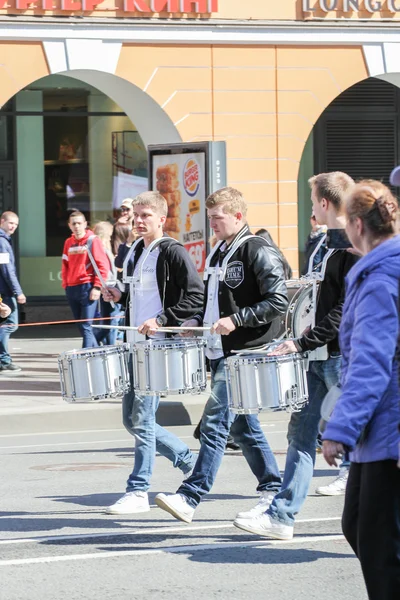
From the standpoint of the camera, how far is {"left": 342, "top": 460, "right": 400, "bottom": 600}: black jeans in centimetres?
428

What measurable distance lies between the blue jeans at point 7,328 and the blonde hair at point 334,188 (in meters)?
8.21

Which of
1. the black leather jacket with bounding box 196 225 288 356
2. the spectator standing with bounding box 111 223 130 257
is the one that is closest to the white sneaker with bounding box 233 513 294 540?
the black leather jacket with bounding box 196 225 288 356

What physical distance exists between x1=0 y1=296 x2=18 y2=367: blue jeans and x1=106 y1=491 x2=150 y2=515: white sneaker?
276 inches

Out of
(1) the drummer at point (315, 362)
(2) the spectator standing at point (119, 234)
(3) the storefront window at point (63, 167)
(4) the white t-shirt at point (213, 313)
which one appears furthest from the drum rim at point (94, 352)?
(3) the storefront window at point (63, 167)

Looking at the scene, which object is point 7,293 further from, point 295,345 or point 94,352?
point 295,345

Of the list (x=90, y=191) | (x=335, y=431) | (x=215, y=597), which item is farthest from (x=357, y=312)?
(x=90, y=191)

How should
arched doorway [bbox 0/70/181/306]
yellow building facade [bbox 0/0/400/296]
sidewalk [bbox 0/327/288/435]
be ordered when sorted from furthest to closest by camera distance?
arched doorway [bbox 0/70/181/306] < yellow building facade [bbox 0/0/400/296] < sidewalk [bbox 0/327/288/435]

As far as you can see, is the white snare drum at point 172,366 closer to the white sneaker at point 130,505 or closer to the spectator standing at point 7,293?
the white sneaker at point 130,505

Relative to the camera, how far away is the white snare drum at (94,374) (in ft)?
23.9

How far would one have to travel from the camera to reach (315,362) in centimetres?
687

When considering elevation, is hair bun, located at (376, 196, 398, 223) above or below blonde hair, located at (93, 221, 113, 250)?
above

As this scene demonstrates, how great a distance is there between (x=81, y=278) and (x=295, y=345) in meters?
8.15

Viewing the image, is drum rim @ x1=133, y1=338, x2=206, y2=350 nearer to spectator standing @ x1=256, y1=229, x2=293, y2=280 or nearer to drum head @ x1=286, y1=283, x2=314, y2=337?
drum head @ x1=286, y1=283, x2=314, y2=337

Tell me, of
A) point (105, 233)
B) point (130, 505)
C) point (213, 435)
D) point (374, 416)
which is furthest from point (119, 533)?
point (105, 233)
